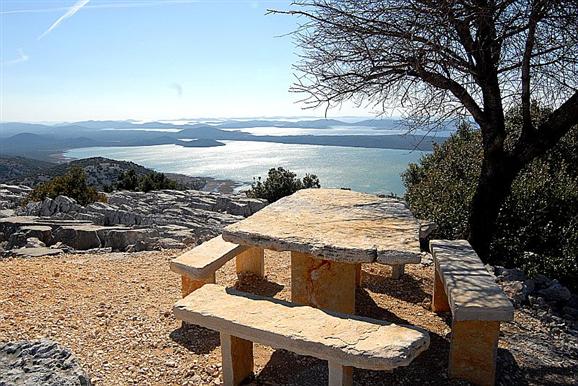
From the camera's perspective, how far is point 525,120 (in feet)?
17.5

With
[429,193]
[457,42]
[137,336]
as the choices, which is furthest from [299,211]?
[429,193]

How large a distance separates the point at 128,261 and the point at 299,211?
10.1 ft

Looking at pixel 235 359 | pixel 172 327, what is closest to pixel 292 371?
pixel 235 359

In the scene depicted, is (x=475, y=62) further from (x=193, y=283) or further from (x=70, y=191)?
(x=70, y=191)

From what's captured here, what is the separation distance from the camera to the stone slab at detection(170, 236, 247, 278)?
4.41 metres

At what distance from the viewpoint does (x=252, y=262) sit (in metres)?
5.63

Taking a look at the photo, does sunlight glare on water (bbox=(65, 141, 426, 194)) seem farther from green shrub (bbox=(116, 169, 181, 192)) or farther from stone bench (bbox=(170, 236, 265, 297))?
green shrub (bbox=(116, 169, 181, 192))

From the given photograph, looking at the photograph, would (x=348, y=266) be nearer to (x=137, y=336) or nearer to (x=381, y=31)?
(x=137, y=336)

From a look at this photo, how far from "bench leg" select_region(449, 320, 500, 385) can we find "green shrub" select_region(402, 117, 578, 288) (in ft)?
9.70

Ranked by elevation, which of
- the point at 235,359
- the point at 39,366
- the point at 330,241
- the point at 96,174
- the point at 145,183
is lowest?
the point at 96,174

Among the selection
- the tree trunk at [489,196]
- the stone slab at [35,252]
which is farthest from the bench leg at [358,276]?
the stone slab at [35,252]

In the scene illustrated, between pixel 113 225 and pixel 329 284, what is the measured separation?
6379mm

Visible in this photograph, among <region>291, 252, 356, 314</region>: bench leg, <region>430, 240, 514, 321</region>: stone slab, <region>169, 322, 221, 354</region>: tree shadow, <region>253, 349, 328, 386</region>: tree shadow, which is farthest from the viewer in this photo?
<region>291, 252, 356, 314</region>: bench leg

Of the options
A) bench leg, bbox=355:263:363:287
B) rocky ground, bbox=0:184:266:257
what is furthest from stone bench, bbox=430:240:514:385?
rocky ground, bbox=0:184:266:257
